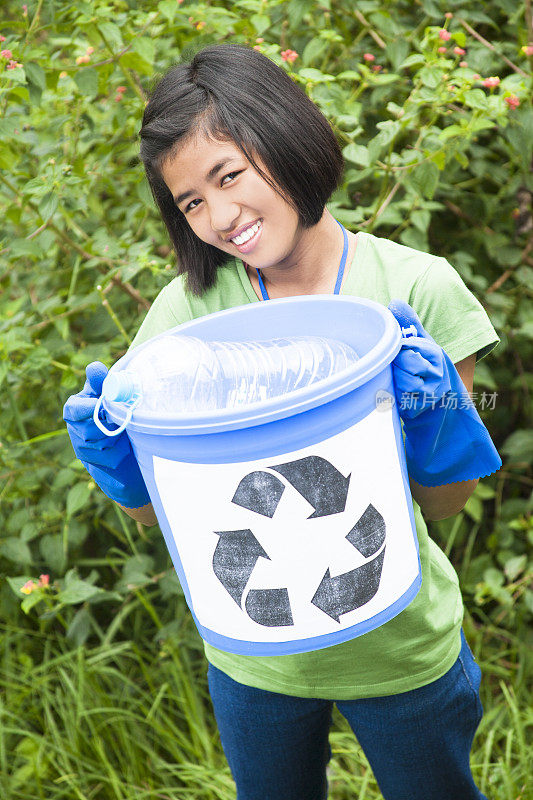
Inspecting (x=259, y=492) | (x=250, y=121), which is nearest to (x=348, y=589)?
(x=259, y=492)

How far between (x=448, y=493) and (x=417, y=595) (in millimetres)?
165

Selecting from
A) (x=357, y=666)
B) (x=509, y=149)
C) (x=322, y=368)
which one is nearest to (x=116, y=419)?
(x=322, y=368)

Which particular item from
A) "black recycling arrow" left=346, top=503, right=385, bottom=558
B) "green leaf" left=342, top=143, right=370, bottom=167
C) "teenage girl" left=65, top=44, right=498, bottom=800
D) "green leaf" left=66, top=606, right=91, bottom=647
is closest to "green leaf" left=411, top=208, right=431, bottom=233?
"green leaf" left=342, top=143, right=370, bottom=167

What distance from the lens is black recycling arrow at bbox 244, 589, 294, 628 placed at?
37.4 inches

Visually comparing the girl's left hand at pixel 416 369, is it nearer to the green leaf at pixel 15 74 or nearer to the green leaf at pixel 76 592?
the green leaf at pixel 15 74

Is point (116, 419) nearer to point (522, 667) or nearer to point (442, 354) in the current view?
point (442, 354)

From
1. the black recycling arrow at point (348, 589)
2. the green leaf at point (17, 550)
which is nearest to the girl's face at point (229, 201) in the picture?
the black recycling arrow at point (348, 589)

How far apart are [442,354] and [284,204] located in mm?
344

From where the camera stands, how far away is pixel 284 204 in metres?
1.15

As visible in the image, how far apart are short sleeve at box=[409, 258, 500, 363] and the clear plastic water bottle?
121 mm

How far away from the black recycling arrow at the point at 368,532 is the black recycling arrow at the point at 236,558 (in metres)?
0.11

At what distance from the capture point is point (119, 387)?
97 centimetres

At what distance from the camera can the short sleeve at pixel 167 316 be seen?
126 cm

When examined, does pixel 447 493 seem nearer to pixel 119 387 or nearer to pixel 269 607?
pixel 269 607
